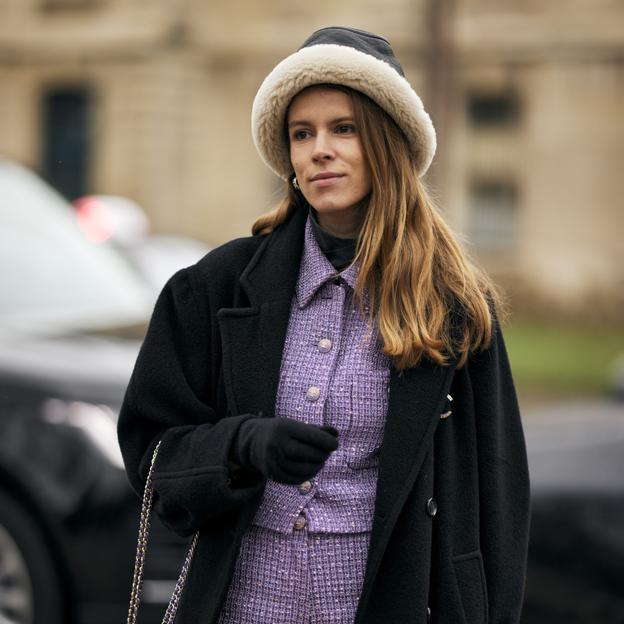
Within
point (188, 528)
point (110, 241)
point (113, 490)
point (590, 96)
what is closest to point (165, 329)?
point (188, 528)

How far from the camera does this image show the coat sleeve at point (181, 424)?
2.34 metres

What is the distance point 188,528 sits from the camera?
2432mm

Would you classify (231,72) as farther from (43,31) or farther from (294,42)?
(43,31)

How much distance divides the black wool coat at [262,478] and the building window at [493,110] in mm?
19496

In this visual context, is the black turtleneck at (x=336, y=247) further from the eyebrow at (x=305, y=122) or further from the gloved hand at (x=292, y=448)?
the gloved hand at (x=292, y=448)

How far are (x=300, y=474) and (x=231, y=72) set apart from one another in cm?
2102

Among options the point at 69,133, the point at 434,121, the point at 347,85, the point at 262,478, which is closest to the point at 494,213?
the point at 69,133

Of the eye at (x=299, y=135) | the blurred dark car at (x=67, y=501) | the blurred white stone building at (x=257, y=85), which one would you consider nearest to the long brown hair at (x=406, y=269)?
the eye at (x=299, y=135)

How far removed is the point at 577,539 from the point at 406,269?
1829mm

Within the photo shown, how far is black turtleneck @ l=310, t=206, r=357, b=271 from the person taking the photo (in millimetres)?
2564

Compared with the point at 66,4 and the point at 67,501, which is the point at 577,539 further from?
the point at 66,4

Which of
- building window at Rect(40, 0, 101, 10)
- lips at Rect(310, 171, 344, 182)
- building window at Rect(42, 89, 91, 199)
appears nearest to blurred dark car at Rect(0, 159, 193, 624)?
lips at Rect(310, 171, 344, 182)

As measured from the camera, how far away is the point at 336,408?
2.42 meters

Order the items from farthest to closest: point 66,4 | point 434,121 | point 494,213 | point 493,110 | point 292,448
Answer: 1. point 66,4
2. point 494,213
3. point 493,110
4. point 434,121
5. point 292,448
